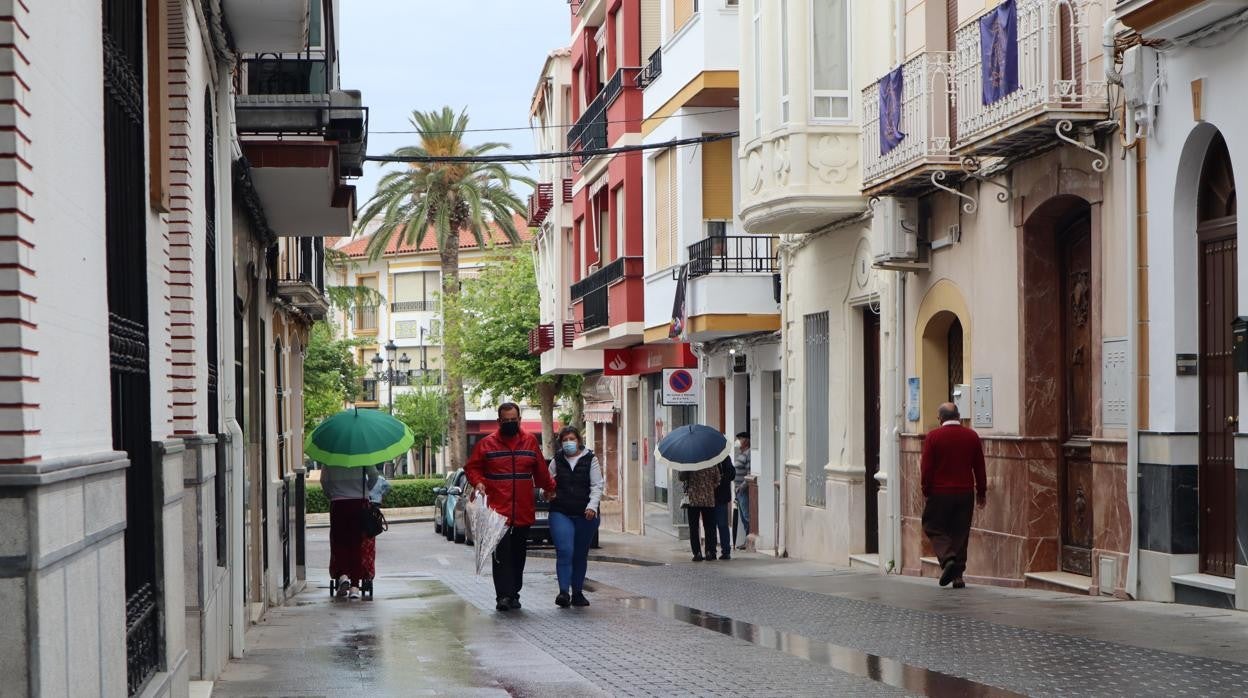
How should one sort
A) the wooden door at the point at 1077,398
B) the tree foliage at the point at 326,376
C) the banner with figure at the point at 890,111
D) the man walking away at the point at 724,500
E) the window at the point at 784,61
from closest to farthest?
1. the wooden door at the point at 1077,398
2. the banner with figure at the point at 890,111
3. the window at the point at 784,61
4. the man walking away at the point at 724,500
5. the tree foliage at the point at 326,376

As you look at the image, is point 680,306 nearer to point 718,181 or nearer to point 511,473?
point 718,181

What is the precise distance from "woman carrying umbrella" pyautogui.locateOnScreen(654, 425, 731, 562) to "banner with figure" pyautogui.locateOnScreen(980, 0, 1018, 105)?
30.8 feet

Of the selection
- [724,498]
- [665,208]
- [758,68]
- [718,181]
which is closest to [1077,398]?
[758,68]

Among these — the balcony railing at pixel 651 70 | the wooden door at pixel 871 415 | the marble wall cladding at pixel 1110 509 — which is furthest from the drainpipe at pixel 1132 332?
the balcony railing at pixel 651 70

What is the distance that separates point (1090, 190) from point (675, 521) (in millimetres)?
20764

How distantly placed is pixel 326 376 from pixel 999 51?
193ft

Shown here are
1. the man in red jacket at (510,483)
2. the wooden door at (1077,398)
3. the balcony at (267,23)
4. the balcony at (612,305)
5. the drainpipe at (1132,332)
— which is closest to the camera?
the balcony at (267,23)

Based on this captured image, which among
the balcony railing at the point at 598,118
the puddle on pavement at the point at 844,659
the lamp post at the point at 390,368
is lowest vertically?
the puddle on pavement at the point at 844,659

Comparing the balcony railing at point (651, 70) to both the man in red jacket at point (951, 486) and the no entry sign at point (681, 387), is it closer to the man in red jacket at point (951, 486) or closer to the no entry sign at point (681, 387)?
the no entry sign at point (681, 387)

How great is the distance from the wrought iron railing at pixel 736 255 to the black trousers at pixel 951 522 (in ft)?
37.3

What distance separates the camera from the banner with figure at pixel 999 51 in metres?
15.7

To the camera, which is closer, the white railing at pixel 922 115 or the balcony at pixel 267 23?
the balcony at pixel 267 23

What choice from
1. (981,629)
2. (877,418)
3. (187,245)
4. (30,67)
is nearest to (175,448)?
(187,245)

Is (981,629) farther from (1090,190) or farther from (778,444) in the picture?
(778,444)
